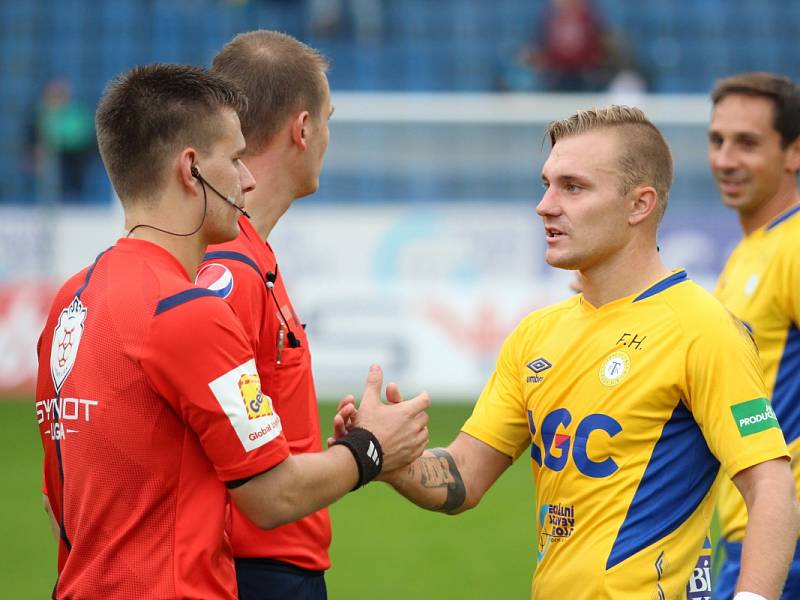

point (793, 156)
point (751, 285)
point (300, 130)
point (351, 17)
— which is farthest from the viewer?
point (351, 17)

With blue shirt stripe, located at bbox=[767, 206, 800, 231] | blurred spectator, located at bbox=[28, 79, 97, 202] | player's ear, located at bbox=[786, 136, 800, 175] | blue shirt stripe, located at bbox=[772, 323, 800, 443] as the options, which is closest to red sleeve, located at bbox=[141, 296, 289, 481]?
blue shirt stripe, located at bbox=[772, 323, 800, 443]

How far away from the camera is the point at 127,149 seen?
10.1 ft

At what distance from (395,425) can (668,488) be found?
799 mm

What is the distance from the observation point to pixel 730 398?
3211 mm

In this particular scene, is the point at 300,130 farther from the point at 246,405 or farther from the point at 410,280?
the point at 410,280

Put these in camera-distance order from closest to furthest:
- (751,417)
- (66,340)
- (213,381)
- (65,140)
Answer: (213,381), (66,340), (751,417), (65,140)

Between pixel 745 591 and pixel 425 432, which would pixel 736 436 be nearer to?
pixel 745 591

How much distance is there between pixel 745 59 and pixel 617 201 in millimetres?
14777

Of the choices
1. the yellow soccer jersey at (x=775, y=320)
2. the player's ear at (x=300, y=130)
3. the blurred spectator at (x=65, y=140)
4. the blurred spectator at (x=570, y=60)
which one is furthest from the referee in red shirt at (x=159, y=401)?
the blurred spectator at (x=570, y=60)

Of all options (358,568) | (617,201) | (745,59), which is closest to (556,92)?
(745,59)

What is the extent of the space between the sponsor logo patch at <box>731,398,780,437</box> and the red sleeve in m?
1.27

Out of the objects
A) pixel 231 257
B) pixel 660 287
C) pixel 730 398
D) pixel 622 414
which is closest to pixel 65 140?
pixel 231 257

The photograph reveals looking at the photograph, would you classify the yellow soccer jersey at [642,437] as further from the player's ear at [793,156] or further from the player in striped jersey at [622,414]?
the player's ear at [793,156]

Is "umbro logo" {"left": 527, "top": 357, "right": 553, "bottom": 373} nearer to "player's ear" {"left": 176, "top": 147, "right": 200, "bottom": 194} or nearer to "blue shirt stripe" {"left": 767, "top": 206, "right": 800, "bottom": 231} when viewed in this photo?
"player's ear" {"left": 176, "top": 147, "right": 200, "bottom": 194}
